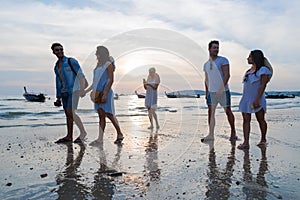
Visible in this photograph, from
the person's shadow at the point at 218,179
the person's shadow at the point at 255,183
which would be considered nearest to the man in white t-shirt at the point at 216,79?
the person's shadow at the point at 218,179

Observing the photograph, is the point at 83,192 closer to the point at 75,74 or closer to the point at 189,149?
the point at 189,149

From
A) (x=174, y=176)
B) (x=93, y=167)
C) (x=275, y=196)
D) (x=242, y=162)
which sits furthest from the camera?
(x=242, y=162)

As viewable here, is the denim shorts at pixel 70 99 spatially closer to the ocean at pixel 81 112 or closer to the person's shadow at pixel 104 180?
the ocean at pixel 81 112

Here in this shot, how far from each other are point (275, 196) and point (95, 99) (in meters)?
3.96

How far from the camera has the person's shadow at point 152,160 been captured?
13.1 ft

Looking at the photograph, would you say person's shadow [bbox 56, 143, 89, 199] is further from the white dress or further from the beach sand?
the white dress

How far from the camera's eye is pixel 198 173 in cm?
412

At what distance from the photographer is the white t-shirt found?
6340 mm

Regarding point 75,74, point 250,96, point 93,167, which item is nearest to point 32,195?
point 93,167

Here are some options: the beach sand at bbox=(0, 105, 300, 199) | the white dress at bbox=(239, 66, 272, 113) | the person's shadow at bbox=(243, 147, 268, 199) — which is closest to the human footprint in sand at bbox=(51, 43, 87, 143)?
the beach sand at bbox=(0, 105, 300, 199)

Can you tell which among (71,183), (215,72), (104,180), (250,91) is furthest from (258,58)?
(71,183)

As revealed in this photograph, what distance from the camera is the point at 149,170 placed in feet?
14.0

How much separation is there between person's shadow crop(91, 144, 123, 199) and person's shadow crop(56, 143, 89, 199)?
0.43 ft

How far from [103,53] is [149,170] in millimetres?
2725
